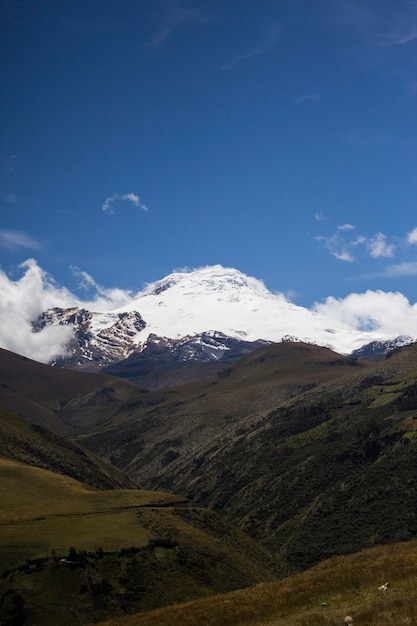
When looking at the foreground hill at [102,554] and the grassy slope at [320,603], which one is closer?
the grassy slope at [320,603]

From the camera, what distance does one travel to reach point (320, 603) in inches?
1620

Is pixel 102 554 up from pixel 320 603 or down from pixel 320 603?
down

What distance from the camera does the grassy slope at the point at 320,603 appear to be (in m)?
35.8

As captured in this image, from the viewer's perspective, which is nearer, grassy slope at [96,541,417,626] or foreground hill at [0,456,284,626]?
grassy slope at [96,541,417,626]

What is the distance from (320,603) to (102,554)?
75.5 m

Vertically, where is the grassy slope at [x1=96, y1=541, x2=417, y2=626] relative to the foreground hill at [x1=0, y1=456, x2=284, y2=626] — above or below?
above

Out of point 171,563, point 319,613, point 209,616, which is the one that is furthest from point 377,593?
point 171,563

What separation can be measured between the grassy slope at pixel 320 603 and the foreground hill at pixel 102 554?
157ft

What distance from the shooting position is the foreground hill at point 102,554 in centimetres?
9356

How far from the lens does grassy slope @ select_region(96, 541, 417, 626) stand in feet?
A: 118

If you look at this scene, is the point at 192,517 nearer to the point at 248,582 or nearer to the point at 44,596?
the point at 248,582

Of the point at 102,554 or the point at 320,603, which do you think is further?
the point at 102,554

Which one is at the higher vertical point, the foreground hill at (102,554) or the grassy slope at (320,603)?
the grassy slope at (320,603)

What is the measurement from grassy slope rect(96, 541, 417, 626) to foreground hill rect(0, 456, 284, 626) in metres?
47.9
